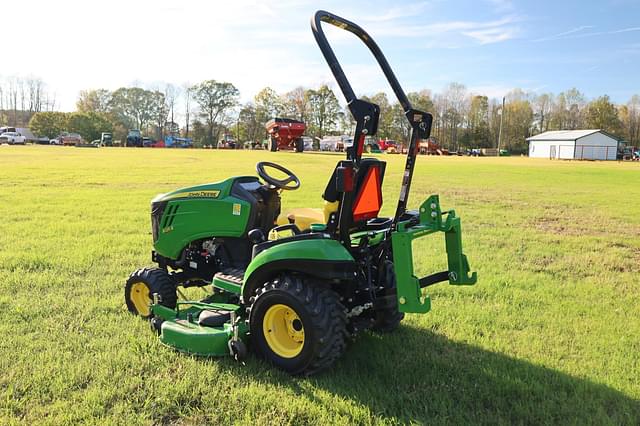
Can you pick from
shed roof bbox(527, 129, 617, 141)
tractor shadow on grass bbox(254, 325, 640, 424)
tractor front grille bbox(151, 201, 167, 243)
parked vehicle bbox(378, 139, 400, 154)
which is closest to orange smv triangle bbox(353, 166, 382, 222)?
tractor shadow on grass bbox(254, 325, 640, 424)

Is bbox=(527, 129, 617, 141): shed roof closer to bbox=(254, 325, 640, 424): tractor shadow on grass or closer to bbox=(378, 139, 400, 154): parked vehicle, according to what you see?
bbox=(378, 139, 400, 154): parked vehicle

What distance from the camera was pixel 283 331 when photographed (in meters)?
3.76

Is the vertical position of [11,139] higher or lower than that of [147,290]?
higher

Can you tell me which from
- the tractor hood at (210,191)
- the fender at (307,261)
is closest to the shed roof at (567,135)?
the tractor hood at (210,191)

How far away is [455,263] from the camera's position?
12.8ft

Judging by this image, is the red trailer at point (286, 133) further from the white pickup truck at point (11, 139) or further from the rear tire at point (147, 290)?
the rear tire at point (147, 290)

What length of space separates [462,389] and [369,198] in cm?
148

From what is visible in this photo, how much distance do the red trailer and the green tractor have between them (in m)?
40.4

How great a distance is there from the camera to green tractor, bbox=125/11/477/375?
3410mm

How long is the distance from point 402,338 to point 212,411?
184 centimetres

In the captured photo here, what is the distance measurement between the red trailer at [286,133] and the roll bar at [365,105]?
4086 cm

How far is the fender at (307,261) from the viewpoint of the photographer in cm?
341

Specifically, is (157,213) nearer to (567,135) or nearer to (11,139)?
(11,139)

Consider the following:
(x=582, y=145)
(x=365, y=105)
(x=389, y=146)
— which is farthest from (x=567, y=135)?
(x=365, y=105)
